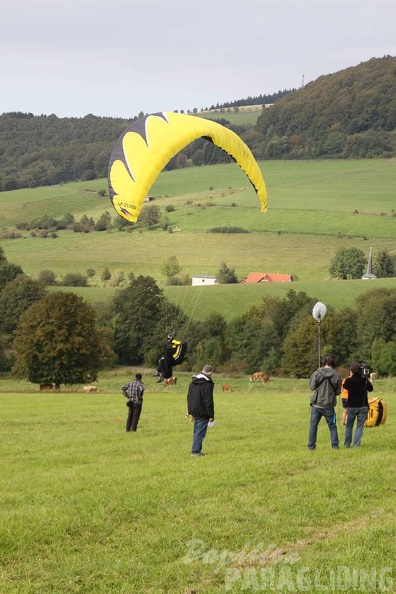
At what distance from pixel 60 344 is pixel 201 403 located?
48.2 metres

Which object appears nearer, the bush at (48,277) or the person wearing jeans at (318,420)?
the person wearing jeans at (318,420)

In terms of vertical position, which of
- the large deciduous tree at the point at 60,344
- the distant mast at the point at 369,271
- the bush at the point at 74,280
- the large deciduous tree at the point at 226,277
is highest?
the distant mast at the point at 369,271

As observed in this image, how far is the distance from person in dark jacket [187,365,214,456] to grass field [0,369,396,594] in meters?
0.73

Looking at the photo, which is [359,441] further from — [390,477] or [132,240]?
[132,240]

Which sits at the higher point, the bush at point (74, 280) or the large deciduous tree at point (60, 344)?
the bush at point (74, 280)

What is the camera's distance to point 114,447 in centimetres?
2084

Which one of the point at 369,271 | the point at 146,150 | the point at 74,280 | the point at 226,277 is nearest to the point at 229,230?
the point at 226,277

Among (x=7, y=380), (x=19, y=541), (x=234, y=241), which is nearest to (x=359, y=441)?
(x=19, y=541)

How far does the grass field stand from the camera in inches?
380

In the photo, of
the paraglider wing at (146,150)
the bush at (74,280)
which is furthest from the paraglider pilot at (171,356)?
the bush at (74,280)

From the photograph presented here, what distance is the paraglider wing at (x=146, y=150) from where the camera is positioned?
22688mm

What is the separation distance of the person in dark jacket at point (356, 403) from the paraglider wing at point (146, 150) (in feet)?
23.1

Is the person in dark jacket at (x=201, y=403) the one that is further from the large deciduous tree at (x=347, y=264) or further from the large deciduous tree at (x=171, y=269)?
the large deciduous tree at (x=347, y=264)

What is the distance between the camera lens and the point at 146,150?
76.0 ft
